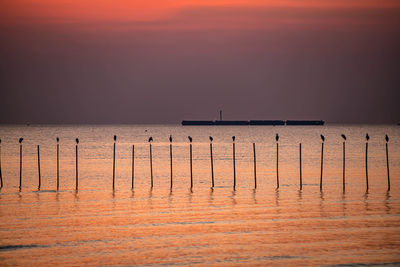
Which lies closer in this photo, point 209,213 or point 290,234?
point 290,234

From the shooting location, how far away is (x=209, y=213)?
2636 centimetres

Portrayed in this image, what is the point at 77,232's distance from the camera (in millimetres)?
21641

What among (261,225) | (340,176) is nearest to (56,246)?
(261,225)

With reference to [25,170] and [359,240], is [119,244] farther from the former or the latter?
[25,170]

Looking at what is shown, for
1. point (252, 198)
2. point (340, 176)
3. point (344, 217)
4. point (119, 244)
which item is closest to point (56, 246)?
point (119, 244)

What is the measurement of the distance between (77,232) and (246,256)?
652cm

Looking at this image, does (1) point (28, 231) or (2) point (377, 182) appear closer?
(1) point (28, 231)

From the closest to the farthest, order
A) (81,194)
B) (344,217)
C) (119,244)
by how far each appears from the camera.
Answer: (119,244)
(344,217)
(81,194)

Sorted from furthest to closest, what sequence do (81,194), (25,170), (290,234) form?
1. (25,170)
2. (81,194)
3. (290,234)

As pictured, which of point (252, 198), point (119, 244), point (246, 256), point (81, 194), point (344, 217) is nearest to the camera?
point (246, 256)

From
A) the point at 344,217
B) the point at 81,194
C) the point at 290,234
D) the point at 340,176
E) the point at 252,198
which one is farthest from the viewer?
the point at 340,176

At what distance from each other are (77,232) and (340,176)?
94.8 feet

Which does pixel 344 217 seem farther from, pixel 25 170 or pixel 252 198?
pixel 25 170

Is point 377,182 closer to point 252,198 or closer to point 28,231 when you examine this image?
point 252,198
